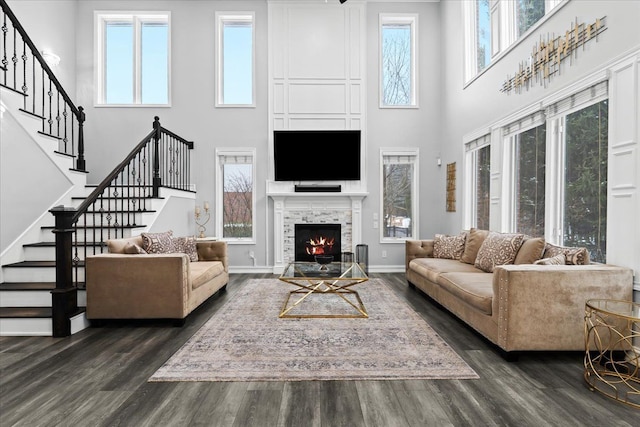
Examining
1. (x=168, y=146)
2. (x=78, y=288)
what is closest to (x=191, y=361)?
(x=78, y=288)

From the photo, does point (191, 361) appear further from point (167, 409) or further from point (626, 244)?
point (626, 244)

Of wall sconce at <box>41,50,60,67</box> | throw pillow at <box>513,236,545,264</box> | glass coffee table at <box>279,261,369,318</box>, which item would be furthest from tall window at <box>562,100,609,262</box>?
wall sconce at <box>41,50,60,67</box>

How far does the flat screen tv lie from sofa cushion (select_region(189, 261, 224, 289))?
2.27 m

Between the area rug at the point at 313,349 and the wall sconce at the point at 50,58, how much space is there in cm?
495

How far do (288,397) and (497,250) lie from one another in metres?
2.83

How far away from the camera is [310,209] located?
6.67 m

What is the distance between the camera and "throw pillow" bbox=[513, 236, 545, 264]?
138 inches

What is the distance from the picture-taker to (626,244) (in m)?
2.80

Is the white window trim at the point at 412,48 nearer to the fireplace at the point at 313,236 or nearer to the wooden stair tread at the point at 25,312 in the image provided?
the fireplace at the point at 313,236

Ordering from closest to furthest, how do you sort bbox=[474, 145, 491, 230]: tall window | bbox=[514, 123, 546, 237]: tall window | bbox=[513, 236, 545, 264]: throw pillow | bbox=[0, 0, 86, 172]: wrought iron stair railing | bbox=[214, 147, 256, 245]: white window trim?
bbox=[513, 236, 545, 264]: throw pillow → bbox=[514, 123, 546, 237]: tall window → bbox=[0, 0, 86, 172]: wrought iron stair railing → bbox=[474, 145, 491, 230]: tall window → bbox=[214, 147, 256, 245]: white window trim

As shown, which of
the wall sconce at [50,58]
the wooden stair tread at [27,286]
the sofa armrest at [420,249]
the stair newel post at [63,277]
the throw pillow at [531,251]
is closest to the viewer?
the stair newel post at [63,277]

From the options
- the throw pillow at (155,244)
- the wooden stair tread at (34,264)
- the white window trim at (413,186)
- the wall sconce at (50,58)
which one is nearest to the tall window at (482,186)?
the white window trim at (413,186)

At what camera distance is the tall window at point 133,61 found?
22.2 ft

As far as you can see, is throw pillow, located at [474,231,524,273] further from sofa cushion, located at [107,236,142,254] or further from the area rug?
sofa cushion, located at [107,236,142,254]
